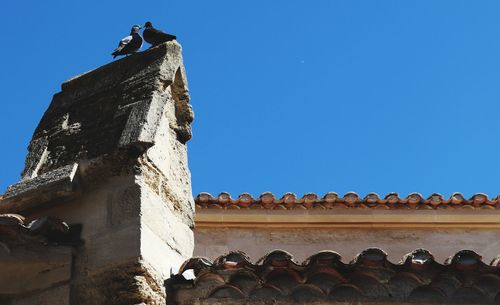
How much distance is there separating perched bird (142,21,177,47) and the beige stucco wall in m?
4.48

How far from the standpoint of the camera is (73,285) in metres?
4.33

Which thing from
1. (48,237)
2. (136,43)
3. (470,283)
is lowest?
(470,283)

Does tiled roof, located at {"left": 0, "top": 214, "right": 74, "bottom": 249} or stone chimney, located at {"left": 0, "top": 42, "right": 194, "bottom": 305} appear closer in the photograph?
stone chimney, located at {"left": 0, "top": 42, "right": 194, "bottom": 305}

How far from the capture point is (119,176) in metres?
4.59

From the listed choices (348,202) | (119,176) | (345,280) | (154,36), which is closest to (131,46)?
(154,36)

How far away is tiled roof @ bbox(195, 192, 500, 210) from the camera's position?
964 cm

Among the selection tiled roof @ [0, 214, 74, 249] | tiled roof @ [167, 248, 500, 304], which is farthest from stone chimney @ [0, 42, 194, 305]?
tiled roof @ [167, 248, 500, 304]

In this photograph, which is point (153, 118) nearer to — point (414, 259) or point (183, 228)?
point (183, 228)

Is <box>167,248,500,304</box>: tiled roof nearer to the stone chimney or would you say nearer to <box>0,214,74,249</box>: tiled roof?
the stone chimney

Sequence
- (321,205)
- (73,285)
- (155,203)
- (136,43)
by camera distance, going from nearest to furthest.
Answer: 1. (73,285)
2. (155,203)
3. (136,43)
4. (321,205)

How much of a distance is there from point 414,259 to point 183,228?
1.20 metres

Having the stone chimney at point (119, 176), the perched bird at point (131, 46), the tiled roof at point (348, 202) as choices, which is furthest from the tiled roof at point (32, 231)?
the tiled roof at point (348, 202)

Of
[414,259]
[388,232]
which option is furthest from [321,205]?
[414,259]

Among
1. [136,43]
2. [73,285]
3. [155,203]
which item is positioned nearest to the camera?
[73,285]
